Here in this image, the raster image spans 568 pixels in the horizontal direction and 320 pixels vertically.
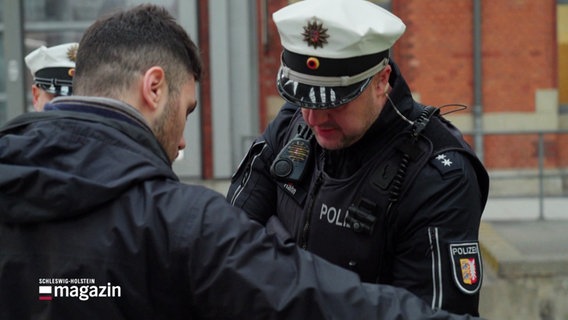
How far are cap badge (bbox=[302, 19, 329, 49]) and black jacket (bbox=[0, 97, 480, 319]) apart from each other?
81 centimetres

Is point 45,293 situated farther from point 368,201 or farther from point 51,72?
point 51,72

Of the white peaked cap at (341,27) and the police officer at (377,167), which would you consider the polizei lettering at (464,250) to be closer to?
the police officer at (377,167)

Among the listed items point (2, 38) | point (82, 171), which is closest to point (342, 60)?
point (82, 171)

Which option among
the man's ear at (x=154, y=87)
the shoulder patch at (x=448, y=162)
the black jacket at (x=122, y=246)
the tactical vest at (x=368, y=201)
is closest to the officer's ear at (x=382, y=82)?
the tactical vest at (x=368, y=201)

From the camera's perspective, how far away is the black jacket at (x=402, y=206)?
227cm

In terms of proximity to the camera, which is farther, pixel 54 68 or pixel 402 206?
pixel 54 68

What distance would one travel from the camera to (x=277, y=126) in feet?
9.51

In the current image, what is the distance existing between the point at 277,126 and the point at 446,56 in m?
6.71

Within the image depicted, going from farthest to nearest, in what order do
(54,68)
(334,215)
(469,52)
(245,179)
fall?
(469,52) < (54,68) < (245,179) < (334,215)

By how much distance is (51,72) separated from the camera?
3672 mm

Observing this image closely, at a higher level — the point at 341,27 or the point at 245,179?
the point at 341,27

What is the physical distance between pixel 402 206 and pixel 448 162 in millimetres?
181

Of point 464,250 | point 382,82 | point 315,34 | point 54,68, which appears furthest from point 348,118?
point 54,68

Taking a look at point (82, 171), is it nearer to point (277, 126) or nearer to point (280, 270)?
point (280, 270)
